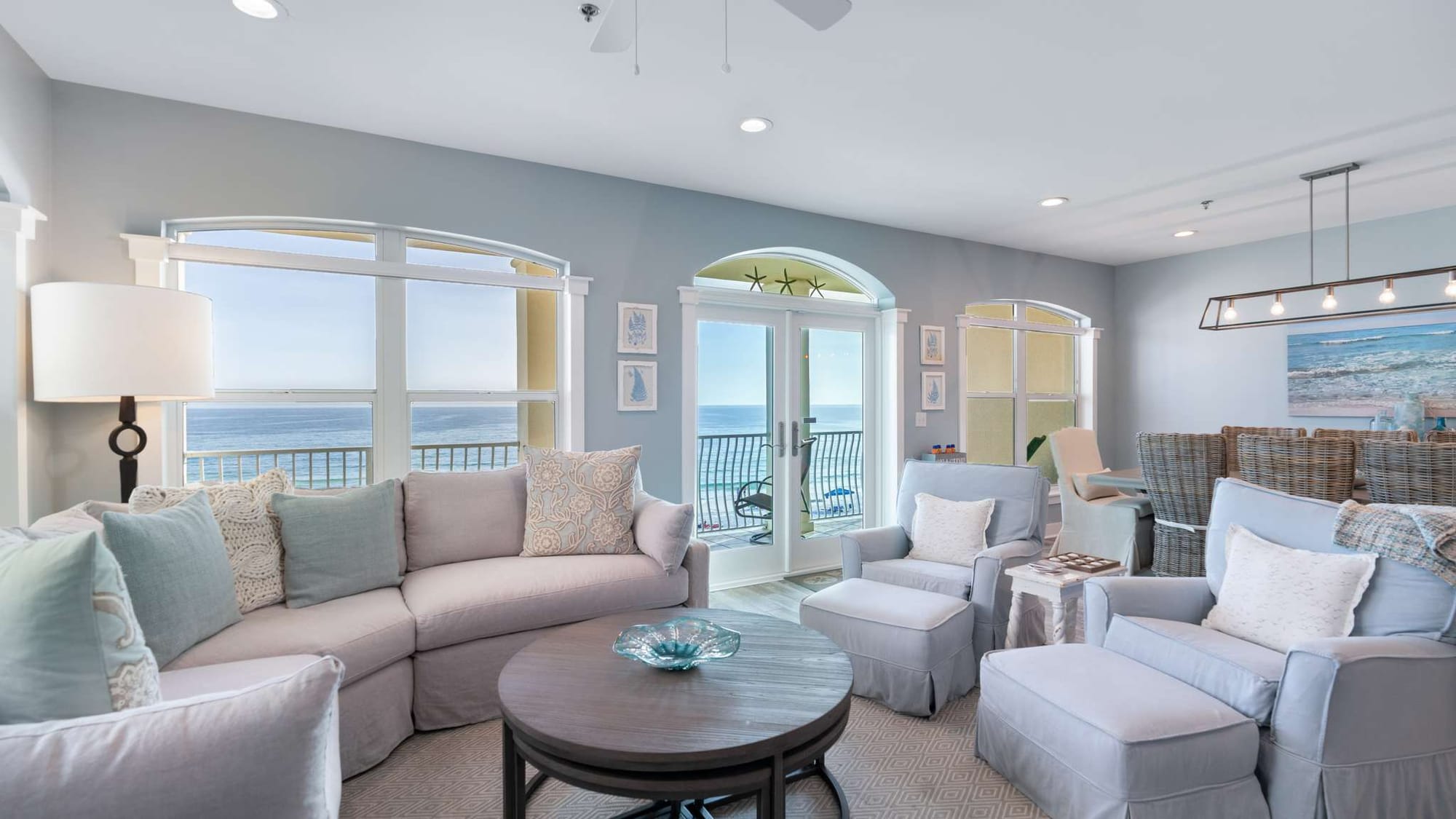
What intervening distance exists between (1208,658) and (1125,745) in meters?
0.51

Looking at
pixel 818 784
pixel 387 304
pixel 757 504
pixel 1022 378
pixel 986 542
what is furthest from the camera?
pixel 1022 378

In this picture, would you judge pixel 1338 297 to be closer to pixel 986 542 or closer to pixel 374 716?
pixel 986 542

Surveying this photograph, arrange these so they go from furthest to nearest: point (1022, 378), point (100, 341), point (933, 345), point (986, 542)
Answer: point (1022, 378) < point (933, 345) < point (986, 542) < point (100, 341)

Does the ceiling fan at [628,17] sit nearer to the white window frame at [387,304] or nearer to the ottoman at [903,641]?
the white window frame at [387,304]

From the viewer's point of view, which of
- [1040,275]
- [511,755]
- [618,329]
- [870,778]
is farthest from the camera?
[1040,275]

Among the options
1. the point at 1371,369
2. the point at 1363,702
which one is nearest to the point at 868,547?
the point at 1363,702

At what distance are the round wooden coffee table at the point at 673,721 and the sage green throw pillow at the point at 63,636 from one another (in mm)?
771

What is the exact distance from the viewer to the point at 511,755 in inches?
66.5

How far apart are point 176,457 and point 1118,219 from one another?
235 inches

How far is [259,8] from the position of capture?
227cm

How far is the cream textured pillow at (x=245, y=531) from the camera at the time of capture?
89.3 inches

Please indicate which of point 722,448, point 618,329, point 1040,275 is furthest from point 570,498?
point 1040,275

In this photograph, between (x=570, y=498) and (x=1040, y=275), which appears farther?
(x=1040, y=275)

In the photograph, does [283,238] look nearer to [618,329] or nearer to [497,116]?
[497,116]
